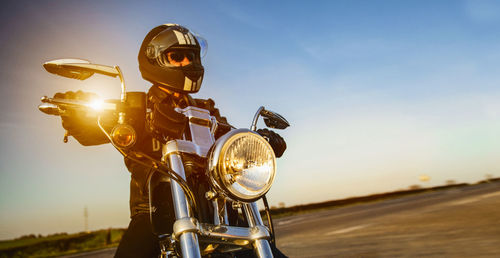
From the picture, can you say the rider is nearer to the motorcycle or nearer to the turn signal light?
the motorcycle

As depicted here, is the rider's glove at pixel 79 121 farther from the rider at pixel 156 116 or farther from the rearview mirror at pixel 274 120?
the rearview mirror at pixel 274 120

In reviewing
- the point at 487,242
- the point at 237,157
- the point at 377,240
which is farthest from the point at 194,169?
the point at 377,240

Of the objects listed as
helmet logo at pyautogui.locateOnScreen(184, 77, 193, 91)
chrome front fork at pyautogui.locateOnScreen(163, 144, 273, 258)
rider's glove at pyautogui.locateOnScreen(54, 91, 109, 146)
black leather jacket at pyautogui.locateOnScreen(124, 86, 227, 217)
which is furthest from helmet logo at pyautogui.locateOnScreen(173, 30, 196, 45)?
chrome front fork at pyautogui.locateOnScreen(163, 144, 273, 258)

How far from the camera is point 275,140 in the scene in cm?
207

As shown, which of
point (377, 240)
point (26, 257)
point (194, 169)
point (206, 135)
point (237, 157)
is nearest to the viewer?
point (237, 157)

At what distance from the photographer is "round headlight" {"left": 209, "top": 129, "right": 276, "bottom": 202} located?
1416mm

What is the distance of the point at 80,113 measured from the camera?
1.67 meters

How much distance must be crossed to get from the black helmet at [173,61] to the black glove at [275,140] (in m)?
0.50

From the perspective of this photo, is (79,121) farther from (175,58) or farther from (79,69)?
(175,58)

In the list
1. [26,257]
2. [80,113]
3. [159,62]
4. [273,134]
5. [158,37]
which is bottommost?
[26,257]

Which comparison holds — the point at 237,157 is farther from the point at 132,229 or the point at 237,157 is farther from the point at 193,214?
the point at 132,229

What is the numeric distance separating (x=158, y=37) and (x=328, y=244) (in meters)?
6.31

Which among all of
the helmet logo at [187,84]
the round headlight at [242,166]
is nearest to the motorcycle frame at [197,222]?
the round headlight at [242,166]

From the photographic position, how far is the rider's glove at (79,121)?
5.48 ft
